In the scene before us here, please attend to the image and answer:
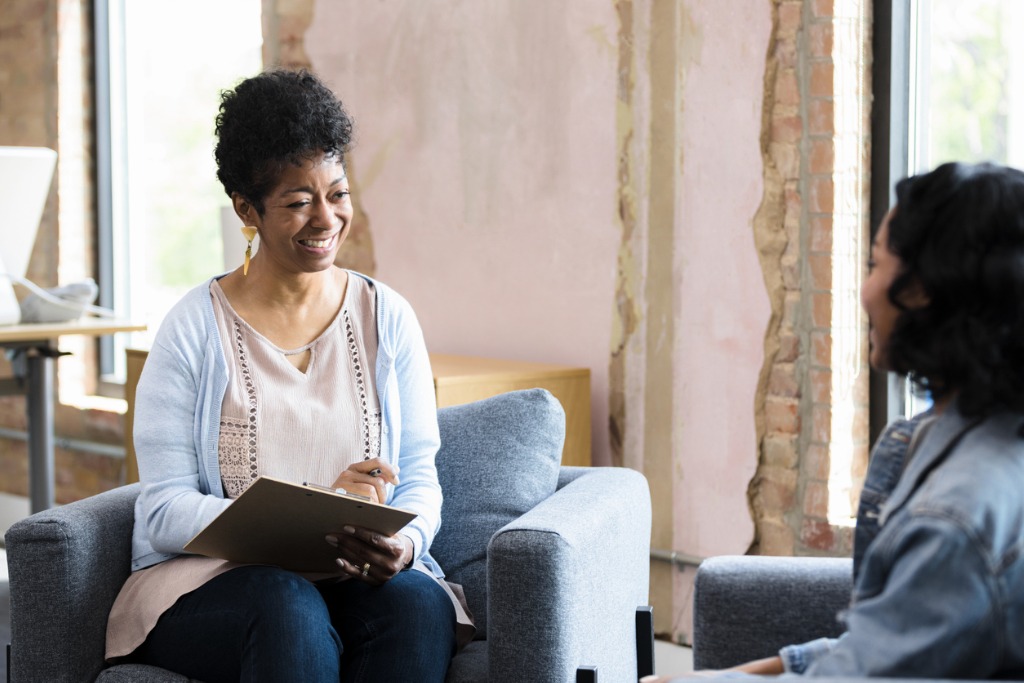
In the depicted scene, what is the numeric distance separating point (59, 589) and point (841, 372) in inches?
67.1

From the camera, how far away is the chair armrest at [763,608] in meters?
1.69

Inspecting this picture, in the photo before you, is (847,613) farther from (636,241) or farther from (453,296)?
(453,296)

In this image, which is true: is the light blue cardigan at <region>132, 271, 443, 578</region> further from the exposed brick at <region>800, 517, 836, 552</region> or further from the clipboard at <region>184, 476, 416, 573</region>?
the exposed brick at <region>800, 517, 836, 552</region>

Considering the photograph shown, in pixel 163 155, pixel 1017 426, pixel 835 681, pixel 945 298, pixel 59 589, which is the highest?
pixel 163 155

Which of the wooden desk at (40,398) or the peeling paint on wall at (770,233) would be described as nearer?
the peeling paint on wall at (770,233)

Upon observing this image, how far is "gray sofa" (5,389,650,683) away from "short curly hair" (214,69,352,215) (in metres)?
0.58

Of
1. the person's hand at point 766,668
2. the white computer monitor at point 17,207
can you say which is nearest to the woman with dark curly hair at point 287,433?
the person's hand at point 766,668

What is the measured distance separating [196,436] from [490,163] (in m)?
1.56

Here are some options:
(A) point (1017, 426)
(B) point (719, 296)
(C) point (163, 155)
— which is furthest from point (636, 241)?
(C) point (163, 155)

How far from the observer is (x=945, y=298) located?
47.1 inches

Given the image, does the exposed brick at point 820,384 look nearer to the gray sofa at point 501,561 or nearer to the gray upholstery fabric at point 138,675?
the gray sofa at point 501,561

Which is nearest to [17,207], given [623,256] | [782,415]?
[623,256]

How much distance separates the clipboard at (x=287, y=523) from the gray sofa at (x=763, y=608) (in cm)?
45

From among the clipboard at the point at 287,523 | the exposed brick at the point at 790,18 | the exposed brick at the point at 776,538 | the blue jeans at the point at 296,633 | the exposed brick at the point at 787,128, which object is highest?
the exposed brick at the point at 790,18
